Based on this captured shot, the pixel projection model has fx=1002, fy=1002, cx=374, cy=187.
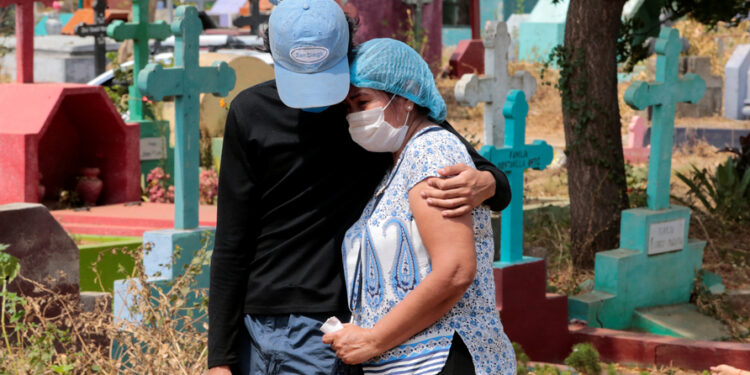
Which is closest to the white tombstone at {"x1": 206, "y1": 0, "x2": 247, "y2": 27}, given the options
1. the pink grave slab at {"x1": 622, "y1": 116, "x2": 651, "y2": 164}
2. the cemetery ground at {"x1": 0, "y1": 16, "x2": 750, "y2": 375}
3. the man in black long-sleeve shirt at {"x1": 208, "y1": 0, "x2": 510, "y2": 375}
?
the cemetery ground at {"x1": 0, "y1": 16, "x2": 750, "y2": 375}

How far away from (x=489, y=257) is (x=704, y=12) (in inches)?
244

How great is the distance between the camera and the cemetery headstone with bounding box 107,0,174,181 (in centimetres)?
891

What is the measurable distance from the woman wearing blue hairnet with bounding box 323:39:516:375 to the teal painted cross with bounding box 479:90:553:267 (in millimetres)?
3108

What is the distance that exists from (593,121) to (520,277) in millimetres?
1834

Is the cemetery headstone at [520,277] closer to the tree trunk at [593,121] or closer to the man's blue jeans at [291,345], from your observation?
the tree trunk at [593,121]

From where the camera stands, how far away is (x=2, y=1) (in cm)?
741

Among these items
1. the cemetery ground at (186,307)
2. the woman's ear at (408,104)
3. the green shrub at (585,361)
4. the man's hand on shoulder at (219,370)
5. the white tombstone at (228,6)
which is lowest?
the green shrub at (585,361)

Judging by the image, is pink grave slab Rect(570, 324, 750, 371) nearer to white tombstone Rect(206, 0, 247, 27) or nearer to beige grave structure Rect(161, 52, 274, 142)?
beige grave structure Rect(161, 52, 274, 142)

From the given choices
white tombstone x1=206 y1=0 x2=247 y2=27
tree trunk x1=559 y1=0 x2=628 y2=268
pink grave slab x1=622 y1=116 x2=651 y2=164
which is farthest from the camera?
white tombstone x1=206 y1=0 x2=247 y2=27

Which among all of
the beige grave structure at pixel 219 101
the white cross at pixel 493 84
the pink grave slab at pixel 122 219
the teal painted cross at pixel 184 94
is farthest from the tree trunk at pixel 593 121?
the beige grave structure at pixel 219 101

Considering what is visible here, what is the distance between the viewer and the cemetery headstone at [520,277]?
5.42 m

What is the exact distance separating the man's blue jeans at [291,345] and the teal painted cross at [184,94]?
8.90ft

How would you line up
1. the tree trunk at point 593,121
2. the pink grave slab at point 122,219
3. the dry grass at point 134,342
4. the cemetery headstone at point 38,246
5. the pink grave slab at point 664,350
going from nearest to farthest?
1. the dry grass at point 134,342
2. the cemetery headstone at point 38,246
3. the pink grave slab at point 664,350
4. the tree trunk at point 593,121
5. the pink grave slab at point 122,219

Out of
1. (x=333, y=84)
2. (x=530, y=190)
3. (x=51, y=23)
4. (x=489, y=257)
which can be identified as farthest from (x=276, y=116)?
(x=51, y=23)
